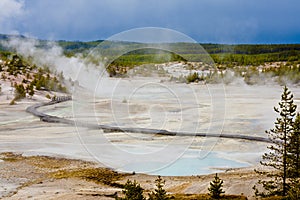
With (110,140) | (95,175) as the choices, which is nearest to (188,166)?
(95,175)

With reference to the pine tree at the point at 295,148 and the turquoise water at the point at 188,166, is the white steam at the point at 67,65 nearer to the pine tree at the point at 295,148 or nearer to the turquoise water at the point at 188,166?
the turquoise water at the point at 188,166

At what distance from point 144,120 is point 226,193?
12955mm

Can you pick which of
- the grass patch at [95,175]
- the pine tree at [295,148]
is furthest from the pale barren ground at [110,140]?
the pine tree at [295,148]

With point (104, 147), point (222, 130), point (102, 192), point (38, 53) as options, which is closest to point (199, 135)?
point (222, 130)

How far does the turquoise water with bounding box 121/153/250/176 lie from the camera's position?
14016 mm

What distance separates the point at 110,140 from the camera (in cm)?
1858

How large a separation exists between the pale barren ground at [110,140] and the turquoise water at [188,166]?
0.34 feet

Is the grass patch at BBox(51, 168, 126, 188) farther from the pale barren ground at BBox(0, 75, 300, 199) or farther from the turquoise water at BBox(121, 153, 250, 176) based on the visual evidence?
the turquoise water at BBox(121, 153, 250, 176)

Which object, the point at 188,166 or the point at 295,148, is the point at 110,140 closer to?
the point at 188,166

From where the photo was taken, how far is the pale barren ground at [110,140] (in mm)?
11939

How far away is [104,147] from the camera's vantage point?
57.2ft

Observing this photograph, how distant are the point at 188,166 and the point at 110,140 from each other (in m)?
4.96

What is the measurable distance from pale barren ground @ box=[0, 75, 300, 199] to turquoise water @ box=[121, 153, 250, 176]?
10 centimetres

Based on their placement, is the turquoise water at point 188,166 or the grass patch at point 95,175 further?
the turquoise water at point 188,166
